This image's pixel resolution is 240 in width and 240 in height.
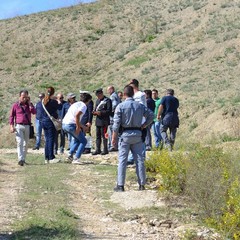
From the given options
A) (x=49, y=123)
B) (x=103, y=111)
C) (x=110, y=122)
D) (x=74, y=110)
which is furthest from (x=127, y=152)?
(x=110, y=122)

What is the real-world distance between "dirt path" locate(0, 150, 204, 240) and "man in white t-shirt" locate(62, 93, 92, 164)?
56.7 inches

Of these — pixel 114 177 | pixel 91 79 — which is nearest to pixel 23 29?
pixel 91 79

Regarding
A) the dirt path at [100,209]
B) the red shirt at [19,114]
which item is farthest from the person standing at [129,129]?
the red shirt at [19,114]

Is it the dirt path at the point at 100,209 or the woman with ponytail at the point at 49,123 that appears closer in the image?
the dirt path at the point at 100,209

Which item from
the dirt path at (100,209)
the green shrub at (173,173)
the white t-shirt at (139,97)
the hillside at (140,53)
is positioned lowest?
the dirt path at (100,209)

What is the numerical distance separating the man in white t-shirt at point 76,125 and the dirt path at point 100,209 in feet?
4.73

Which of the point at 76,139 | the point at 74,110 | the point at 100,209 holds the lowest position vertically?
the point at 100,209

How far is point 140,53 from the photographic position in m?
41.6

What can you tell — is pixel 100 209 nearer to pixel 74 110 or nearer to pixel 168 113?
pixel 74 110

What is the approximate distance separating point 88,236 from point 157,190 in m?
3.08

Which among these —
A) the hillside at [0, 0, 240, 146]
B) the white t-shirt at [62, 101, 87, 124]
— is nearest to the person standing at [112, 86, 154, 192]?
the white t-shirt at [62, 101, 87, 124]

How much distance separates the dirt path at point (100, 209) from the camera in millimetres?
7938

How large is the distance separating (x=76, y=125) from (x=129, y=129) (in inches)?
146

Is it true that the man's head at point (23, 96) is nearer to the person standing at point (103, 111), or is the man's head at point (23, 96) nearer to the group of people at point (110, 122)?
the group of people at point (110, 122)
